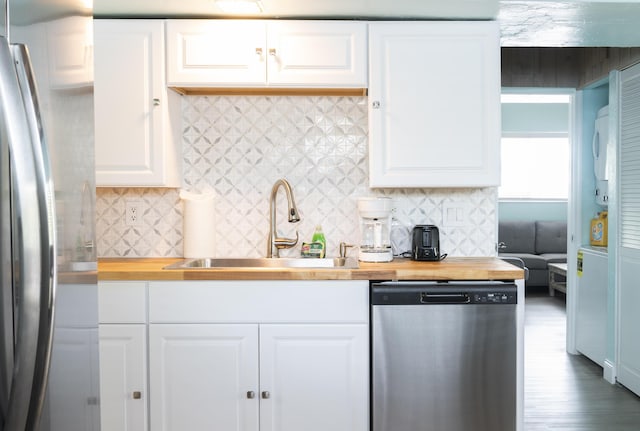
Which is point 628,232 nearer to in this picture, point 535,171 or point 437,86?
point 437,86

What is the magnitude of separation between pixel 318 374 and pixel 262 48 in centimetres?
151

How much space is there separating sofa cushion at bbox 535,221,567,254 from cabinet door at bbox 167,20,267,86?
19.3 feet

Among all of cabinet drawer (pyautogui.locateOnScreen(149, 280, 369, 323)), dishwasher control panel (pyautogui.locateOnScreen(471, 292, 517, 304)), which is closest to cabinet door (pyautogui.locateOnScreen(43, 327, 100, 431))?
cabinet drawer (pyautogui.locateOnScreen(149, 280, 369, 323))

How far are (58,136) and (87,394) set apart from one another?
1.71 ft

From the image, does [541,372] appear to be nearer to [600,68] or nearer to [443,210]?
[443,210]

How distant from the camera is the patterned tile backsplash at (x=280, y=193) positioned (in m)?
3.02

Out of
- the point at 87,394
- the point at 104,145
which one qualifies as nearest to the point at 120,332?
the point at 104,145

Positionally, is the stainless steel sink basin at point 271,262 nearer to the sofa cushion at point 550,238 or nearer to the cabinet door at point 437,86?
the cabinet door at point 437,86

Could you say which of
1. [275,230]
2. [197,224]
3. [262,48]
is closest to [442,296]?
[275,230]

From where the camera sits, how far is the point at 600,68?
12.9ft

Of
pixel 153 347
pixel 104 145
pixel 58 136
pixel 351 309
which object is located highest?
pixel 104 145

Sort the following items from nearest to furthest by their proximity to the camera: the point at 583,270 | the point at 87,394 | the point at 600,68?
the point at 87,394 < the point at 600,68 < the point at 583,270

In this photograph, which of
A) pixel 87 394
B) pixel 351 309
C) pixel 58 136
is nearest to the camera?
pixel 58 136

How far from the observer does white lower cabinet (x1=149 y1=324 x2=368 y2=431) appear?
243 cm
